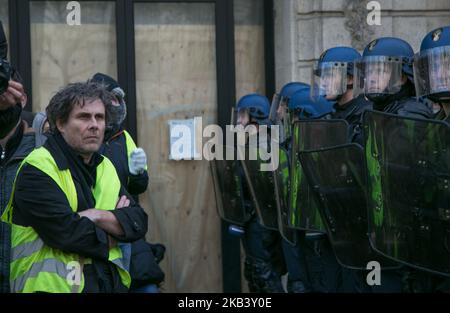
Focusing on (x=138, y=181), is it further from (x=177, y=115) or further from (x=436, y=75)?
(x=177, y=115)

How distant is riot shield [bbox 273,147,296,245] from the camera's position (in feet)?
22.5

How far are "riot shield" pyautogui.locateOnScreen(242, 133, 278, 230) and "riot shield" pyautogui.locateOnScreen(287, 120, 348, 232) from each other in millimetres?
701

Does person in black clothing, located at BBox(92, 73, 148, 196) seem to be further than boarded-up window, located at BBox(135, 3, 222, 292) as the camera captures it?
No

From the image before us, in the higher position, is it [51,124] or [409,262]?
[51,124]

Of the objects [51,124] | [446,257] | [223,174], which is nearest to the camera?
[446,257]

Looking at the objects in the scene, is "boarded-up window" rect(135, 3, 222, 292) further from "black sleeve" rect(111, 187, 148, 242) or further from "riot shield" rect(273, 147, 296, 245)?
"black sleeve" rect(111, 187, 148, 242)

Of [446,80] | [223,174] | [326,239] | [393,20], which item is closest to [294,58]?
[393,20]

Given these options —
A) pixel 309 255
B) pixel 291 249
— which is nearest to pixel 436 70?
pixel 309 255

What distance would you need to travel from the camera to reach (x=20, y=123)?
4.88 meters

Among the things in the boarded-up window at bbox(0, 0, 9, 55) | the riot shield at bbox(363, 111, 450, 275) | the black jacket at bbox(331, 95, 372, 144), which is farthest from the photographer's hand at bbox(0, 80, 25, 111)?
the boarded-up window at bbox(0, 0, 9, 55)

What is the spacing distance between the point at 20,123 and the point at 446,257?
1.96 metres

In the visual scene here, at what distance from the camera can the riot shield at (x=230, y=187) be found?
8.14 metres
